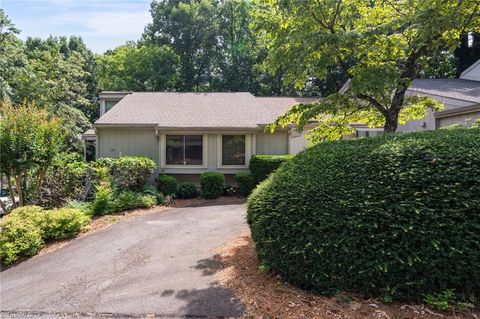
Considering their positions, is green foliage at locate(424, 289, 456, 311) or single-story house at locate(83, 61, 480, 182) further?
single-story house at locate(83, 61, 480, 182)

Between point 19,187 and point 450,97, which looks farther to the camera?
point 450,97

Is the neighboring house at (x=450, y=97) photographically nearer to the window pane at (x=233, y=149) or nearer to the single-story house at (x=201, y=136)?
the single-story house at (x=201, y=136)

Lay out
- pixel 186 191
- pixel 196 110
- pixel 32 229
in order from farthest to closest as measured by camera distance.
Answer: pixel 196 110 < pixel 186 191 < pixel 32 229

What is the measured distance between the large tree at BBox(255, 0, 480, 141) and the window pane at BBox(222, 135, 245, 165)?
7005mm

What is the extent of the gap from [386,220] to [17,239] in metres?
6.89

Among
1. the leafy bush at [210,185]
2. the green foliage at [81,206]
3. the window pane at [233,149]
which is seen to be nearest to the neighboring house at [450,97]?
the window pane at [233,149]

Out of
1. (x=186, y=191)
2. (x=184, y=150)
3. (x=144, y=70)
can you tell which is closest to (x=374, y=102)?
(x=186, y=191)

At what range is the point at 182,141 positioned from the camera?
43.3 ft

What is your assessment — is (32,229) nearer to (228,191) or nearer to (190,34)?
(228,191)

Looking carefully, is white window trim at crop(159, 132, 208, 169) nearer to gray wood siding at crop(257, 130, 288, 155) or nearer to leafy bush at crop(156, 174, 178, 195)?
leafy bush at crop(156, 174, 178, 195)

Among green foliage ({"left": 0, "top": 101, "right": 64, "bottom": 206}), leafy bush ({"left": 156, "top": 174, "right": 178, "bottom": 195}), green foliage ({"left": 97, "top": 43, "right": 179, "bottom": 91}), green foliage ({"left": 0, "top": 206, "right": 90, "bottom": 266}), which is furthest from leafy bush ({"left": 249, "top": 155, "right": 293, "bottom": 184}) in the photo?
green foliage ({"left": 97, "top": 43, "right": 179, "bottom": 91})

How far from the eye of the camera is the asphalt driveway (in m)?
4.01

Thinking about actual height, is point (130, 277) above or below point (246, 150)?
below

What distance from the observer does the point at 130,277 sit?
492 cm
